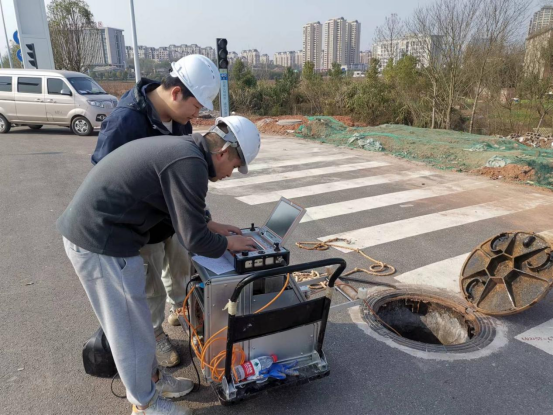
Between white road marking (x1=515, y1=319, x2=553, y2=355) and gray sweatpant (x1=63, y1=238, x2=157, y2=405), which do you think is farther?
white road marking (x1=515, y1=319, x2=553, y2=355)

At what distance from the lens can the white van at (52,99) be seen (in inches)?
521

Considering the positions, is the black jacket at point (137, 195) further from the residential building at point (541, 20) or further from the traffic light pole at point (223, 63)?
the residential building at point (541, 20)

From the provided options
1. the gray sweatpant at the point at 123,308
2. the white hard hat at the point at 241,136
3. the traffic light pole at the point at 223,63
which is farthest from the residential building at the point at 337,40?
the gray sweatpant at the point at 123,308

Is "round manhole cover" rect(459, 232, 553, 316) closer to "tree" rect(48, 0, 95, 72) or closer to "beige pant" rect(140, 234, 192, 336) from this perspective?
"beige pant" rect(140, 234, 192, 336)

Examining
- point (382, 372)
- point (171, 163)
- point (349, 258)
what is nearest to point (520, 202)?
point (349, 258)

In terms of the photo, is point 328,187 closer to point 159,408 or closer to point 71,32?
point 159,408

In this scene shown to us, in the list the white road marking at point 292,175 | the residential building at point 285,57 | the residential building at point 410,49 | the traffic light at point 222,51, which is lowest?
the white road marking at point 292,175

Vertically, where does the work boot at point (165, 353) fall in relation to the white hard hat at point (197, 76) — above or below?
below

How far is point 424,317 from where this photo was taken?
13.0 ft

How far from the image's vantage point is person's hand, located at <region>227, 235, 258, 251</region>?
2.39 m

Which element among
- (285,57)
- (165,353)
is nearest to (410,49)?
(165,353)

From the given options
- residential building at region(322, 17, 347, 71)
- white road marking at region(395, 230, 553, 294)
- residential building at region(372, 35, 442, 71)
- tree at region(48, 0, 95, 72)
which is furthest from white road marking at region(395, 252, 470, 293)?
residential building at region(322, 17, 347, 71)

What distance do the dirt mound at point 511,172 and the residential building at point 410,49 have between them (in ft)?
33.5

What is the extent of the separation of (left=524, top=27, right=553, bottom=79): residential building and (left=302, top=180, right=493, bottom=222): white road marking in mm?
11082
